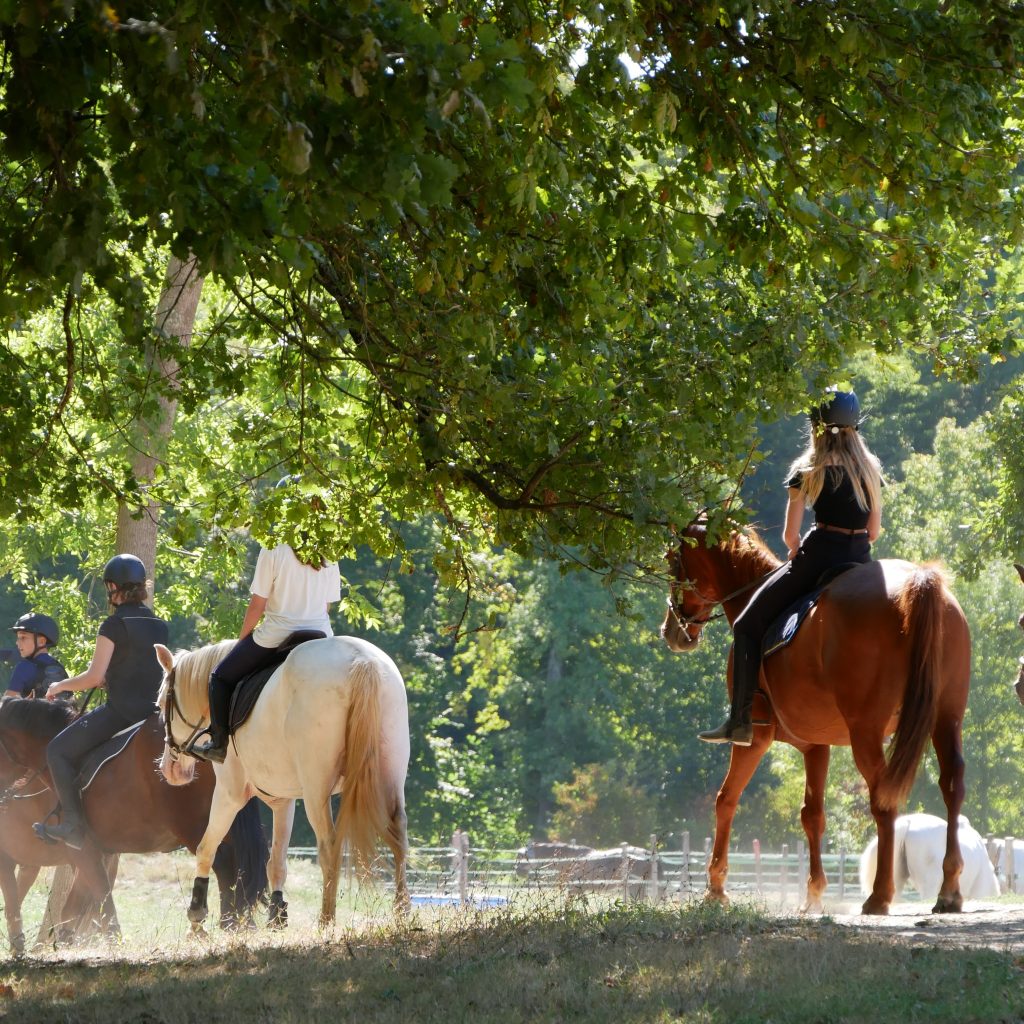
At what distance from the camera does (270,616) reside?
10062 millimetres

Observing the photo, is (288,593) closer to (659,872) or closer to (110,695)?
(110,695)

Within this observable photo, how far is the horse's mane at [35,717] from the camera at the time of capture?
1332 cm

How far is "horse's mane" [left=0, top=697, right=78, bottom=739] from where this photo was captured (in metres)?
13.3

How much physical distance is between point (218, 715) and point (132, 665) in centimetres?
258

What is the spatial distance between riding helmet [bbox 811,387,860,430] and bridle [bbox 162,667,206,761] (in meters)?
4.62

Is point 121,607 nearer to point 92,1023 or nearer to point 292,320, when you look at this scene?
point 292,320

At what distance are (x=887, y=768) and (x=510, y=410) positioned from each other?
9.44 ft

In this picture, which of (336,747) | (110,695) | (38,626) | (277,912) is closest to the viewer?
(336,747)

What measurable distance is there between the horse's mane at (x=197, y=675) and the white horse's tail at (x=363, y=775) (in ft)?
5.02

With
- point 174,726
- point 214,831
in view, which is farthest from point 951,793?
point 174,726

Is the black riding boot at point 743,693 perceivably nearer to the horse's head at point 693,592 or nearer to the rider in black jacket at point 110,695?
the horse's head at point 693,592

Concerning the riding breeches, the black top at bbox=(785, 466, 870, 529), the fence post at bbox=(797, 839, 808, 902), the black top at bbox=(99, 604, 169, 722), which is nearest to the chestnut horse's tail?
the black top at bbox=(785, 466, 870, 529)

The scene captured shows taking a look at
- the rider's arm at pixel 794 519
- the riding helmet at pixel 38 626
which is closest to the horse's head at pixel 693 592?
the rider's arm at pixel 794 519

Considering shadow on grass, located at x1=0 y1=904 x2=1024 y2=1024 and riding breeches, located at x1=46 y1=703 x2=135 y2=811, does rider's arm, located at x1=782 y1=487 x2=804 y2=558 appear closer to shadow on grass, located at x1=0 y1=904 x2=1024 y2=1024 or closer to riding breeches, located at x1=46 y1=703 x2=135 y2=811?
shadow on grass, located at x1=0 y1=904 x2=1024 y2=1024
